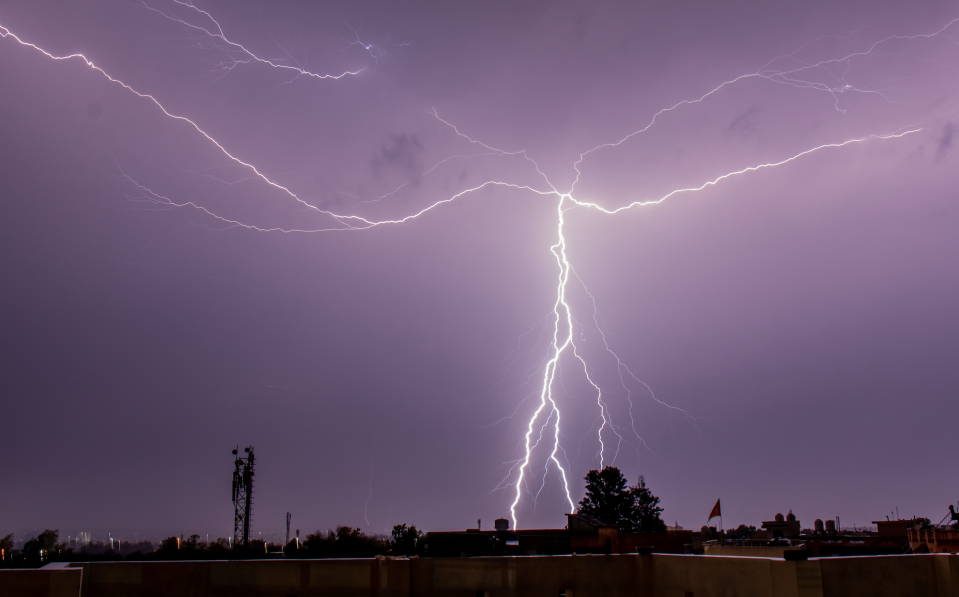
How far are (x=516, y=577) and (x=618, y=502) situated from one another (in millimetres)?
34192

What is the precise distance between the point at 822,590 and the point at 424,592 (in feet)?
15.7

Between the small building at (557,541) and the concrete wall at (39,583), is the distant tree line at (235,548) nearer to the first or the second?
the small building at (557,541)

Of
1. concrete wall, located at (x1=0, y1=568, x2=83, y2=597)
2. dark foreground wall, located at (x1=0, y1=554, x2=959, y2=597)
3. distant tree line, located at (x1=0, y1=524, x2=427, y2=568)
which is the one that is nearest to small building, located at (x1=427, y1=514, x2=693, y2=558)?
distant tree line, located at (x1=0, y1=524, x2=427, y2=568)

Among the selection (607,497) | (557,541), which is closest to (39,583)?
(557,541)

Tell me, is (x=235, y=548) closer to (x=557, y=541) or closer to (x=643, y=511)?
(x=557, y=541)

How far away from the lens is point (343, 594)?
8.03 metres

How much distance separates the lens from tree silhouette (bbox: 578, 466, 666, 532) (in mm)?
39312

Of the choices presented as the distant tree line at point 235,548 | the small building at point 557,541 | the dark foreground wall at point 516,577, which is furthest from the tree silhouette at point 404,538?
the dark foreground wall at point 516,577

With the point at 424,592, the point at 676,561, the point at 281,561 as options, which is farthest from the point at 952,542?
the point at 281,561

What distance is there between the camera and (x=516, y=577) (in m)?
8.45

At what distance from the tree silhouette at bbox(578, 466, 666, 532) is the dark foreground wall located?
3218 centimetres

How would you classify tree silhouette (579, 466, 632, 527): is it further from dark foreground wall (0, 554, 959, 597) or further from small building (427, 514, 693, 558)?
dark foreground wall (0, 554, 959, 597)

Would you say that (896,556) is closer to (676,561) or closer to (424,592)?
(676,561)

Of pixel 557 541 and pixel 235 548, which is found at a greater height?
pixel 557 541
